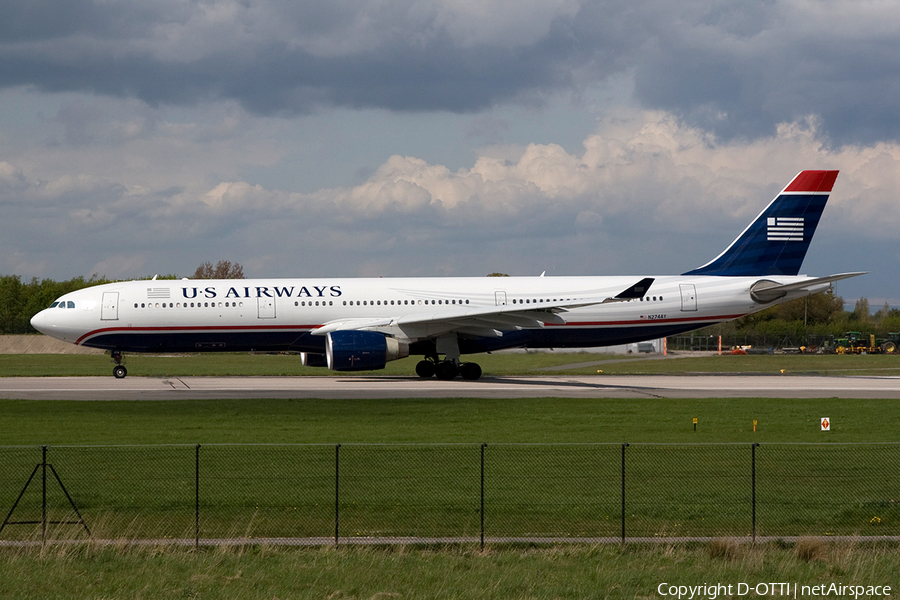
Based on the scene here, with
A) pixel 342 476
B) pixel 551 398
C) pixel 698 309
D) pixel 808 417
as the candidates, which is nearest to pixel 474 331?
pixel 551 398

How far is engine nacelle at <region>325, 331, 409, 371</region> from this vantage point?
3284 centimetres

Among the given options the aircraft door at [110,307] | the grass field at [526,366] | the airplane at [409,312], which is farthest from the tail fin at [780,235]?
the aircraft door at [110,307]

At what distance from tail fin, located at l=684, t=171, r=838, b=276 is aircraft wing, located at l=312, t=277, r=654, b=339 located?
7.65 meters

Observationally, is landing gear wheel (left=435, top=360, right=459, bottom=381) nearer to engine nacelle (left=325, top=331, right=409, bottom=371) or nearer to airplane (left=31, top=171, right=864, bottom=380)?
airplane (left=31, top=171, right=864, bottom=380)

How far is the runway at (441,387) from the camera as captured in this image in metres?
30.2

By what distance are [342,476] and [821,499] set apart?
8.19 meters

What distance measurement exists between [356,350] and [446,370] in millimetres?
5196

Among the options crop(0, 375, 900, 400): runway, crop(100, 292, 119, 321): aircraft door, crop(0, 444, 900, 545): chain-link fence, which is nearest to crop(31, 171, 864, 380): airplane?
crop(100, 292, 119, 321): aircraft door

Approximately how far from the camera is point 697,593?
9844 millimetres

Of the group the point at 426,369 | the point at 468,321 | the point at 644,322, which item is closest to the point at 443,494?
the point at 468,321

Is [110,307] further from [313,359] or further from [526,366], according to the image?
[526,366]

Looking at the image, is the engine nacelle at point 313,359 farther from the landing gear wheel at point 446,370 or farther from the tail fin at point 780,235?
the tail fin at point 780,235

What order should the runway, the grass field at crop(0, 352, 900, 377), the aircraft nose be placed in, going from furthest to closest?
1. the grass field at crop(0, 352, 900, 377)
2. the aircraft nose
3. the runway

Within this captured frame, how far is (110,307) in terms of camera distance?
3522cm
